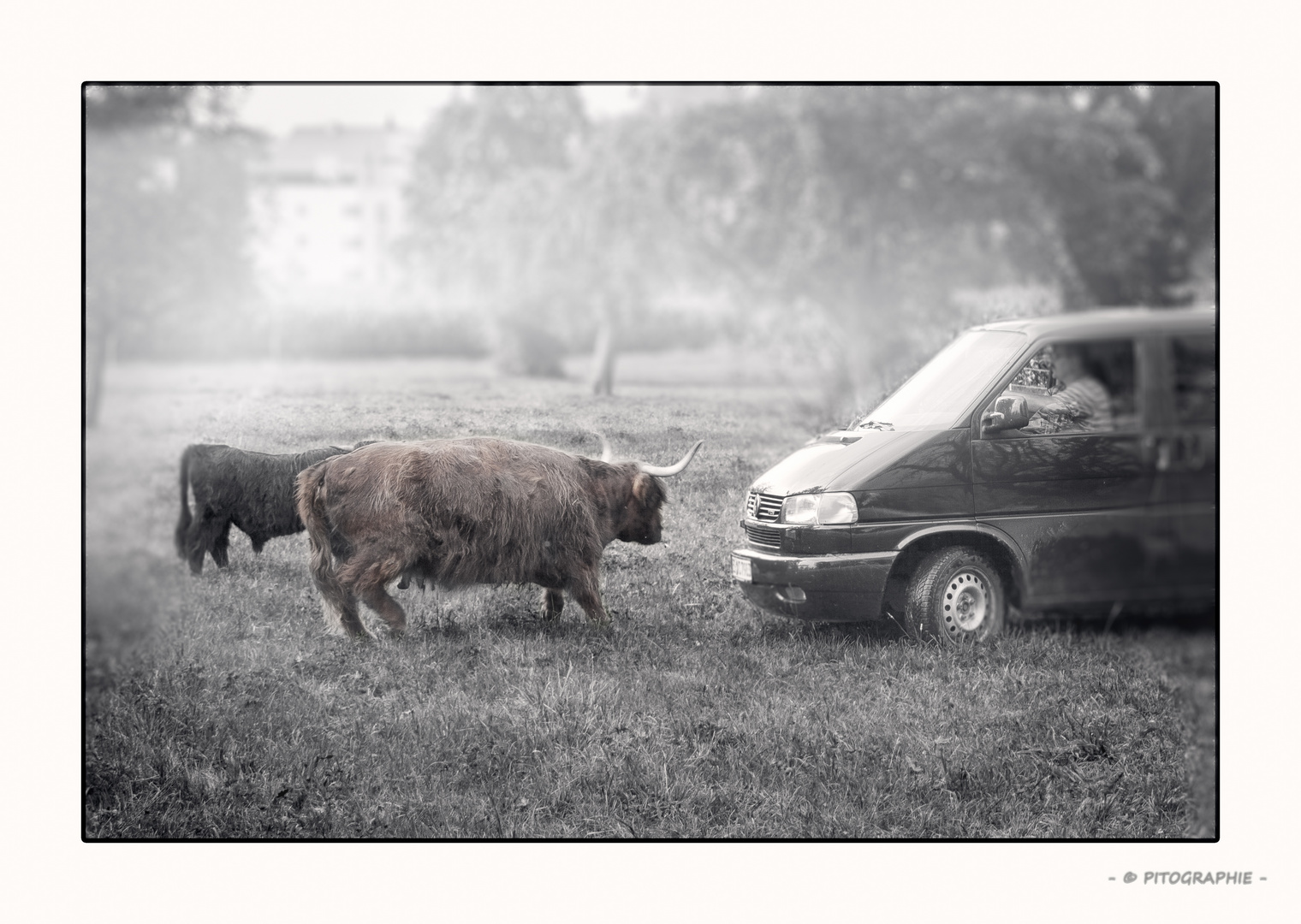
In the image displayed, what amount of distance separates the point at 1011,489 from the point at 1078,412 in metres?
0.39

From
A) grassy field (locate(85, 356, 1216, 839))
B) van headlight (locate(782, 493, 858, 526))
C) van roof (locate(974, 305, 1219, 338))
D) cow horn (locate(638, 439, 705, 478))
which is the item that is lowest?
grassy field (locate(85, 356, 1216, 839))

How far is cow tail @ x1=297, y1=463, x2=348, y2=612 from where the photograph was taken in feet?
15.7

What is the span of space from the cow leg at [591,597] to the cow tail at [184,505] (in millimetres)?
1567

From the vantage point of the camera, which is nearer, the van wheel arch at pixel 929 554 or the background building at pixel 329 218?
the van wheel arch at pixel 929 554

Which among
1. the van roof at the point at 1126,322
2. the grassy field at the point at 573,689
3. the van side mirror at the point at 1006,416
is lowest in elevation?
the grassy field at the point at 573,689

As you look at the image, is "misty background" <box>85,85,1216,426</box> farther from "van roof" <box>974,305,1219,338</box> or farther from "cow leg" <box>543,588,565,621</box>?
"cow leg" <box>543,588,565,621</box>

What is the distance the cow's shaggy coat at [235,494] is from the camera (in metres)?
4.81

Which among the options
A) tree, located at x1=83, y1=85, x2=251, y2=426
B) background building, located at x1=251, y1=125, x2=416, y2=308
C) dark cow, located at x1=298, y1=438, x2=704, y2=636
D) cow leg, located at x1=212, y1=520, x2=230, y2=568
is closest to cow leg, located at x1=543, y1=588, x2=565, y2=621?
dark cow, located at x1=298, y1=438, x2=704, y2=636

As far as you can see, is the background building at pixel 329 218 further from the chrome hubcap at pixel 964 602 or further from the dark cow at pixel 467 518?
the chrome hubcap at pixel 964 602

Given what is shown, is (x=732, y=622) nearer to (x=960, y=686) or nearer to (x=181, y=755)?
(x=960, y=686)

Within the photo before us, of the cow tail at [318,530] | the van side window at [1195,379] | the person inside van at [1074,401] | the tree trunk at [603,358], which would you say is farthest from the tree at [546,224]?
the van side window at [1195,379]

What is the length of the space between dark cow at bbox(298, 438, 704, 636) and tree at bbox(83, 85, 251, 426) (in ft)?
2.92
